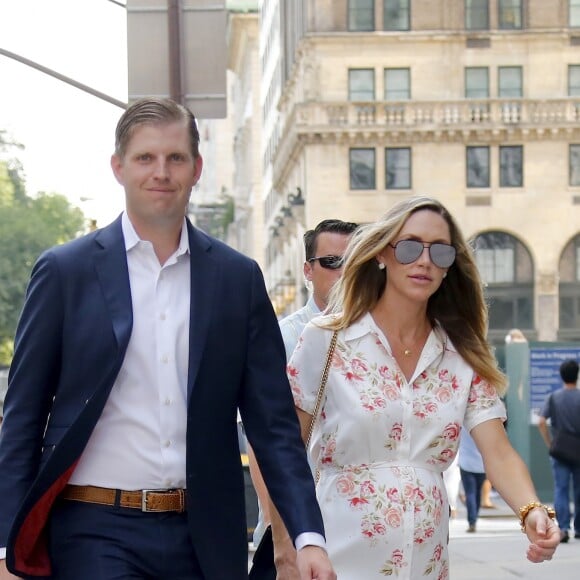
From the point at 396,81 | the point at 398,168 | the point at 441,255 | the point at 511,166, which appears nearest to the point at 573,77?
the point at 511,166

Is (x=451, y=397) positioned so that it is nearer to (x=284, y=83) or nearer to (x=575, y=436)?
(x=575, y=436)

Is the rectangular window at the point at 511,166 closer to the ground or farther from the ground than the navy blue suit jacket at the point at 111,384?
farther from the ground

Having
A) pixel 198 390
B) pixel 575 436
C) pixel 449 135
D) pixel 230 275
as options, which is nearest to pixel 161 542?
pixel 198 390

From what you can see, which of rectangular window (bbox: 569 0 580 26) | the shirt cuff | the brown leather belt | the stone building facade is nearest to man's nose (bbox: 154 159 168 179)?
the brown leather belt

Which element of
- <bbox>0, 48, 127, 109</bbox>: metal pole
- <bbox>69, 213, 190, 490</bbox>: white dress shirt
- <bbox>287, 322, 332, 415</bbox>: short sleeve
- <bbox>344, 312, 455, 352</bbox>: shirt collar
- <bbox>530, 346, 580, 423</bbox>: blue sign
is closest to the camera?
<bbox>69, 213, 190, 490</bbox>: white dress shirt

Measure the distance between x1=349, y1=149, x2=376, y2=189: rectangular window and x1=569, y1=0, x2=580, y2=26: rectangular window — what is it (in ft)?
29.3

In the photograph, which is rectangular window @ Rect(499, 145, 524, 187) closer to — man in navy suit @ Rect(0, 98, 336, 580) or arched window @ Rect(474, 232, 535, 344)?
arched window @ Rect(474, 232, 535, 344)

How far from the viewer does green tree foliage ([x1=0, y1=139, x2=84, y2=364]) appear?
79.8m

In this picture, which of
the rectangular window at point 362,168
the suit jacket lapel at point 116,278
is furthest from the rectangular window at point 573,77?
the suit jacket lapel at point 116,278

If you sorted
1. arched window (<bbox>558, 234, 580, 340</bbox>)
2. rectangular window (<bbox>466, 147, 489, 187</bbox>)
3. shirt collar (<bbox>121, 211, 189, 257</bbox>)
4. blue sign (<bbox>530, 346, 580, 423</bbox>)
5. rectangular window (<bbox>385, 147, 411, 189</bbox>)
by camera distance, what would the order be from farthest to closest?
rectangular window (<bbox>466, 147, 489, 187</bbox>)
rectangular window (<bbox>385, 147, 411, 189</bbox>)
arched window (<bbox>558, 234, 580, 340</bbox>)
blue sign (<bbox>530, 346, 580, 423</bbox>)
shirt collar (<bbox>121, 211, 189, 257</bbox>)

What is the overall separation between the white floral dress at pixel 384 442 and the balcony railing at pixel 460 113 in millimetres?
57353

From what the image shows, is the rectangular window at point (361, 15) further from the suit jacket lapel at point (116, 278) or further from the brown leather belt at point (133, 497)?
the brown leather belt at point (133, 497)

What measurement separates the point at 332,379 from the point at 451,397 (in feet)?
1.31

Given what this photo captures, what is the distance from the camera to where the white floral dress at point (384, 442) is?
5.48 m
